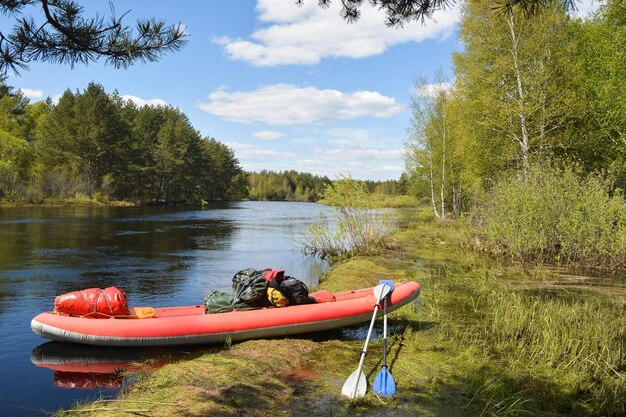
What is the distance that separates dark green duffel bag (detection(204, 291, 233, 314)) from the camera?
21.7 feet

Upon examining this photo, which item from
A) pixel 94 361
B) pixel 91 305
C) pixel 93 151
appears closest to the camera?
pixel 94 361

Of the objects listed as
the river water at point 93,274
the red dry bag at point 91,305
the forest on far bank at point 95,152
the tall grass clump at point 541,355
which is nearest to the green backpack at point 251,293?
the river water at point 93,274

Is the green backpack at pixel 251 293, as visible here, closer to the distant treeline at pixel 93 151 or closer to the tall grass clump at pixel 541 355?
the tall grass clump at pixel 541 355

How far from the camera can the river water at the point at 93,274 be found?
5496 millimetres

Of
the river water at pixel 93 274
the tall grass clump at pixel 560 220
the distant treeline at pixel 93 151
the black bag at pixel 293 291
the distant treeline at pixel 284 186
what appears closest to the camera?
the river water at pixel 93 274

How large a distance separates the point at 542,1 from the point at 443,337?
14.5 feet

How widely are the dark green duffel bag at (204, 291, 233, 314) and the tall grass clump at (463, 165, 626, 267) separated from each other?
26.6 ft

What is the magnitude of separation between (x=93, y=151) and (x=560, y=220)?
40819 millimetres

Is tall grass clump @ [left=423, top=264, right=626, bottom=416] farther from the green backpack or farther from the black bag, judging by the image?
the green backpack

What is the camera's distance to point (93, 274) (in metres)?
11.6

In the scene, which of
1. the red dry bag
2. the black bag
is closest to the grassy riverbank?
the black bag

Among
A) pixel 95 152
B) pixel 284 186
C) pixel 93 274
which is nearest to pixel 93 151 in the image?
pixel 95 152

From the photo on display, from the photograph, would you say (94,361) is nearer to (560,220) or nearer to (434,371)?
(434,371)

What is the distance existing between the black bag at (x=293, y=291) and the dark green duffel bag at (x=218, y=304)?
67 centimetres
